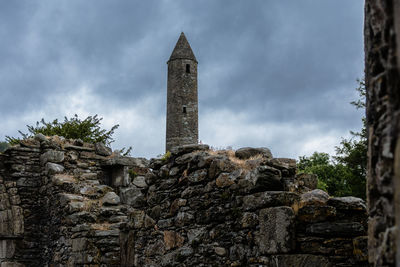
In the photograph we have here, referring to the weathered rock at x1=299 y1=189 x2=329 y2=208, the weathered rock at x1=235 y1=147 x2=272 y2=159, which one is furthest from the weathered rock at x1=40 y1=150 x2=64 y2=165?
the weathered rock at x1=299 y1=189 x2=329 y2=208

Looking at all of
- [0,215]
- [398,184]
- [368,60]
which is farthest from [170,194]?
[0,215]

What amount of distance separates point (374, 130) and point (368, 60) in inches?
17.1

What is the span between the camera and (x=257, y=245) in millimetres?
5227

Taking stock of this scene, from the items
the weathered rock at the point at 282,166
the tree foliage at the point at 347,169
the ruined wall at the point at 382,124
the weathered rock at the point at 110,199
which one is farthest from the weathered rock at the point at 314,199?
the tree foliage at the point at 347,169

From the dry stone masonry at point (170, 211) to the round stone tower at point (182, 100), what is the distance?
27.2 m

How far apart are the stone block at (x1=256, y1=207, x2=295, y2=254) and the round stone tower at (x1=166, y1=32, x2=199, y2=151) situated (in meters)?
33.9

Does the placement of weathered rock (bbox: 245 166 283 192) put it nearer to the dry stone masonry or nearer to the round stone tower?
the dry stone masonry

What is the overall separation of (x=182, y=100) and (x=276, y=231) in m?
35.6

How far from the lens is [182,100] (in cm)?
4025

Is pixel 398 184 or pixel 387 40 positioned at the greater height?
pixel 387 40

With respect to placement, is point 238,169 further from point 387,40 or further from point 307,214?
point 387,40

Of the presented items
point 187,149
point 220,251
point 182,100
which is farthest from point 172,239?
point 182,100

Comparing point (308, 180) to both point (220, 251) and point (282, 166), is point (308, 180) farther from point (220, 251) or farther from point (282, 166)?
point (220, 251)

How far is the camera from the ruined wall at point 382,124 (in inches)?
84.9
